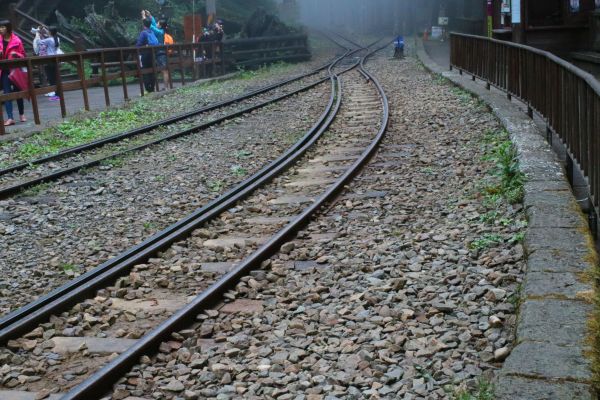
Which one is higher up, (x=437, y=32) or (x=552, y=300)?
(x=437, y=32)

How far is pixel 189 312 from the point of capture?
18.4 feet

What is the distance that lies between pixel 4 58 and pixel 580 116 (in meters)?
11.4

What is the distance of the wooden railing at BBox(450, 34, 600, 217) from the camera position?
6.62 m

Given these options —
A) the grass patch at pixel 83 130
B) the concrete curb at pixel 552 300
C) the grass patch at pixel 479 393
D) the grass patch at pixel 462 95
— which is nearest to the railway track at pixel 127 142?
the grass patch at pixel 83 130

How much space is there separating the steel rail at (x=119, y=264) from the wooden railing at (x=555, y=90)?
3.17 metres

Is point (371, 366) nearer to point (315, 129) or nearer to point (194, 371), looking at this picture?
point (194, 371)

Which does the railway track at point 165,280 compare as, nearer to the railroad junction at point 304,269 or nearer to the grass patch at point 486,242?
the railroad junction at point 304,269

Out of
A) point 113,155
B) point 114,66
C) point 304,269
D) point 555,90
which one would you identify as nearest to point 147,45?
point 114,66

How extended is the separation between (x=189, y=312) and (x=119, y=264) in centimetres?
134

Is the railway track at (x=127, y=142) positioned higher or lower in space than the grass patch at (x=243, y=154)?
higher

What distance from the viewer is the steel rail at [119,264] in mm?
5582

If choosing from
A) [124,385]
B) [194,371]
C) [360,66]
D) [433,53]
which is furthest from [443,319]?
[433,53]

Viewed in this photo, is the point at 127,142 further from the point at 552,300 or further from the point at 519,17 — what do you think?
the point at 552,300

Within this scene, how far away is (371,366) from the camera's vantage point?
4.76 meters
